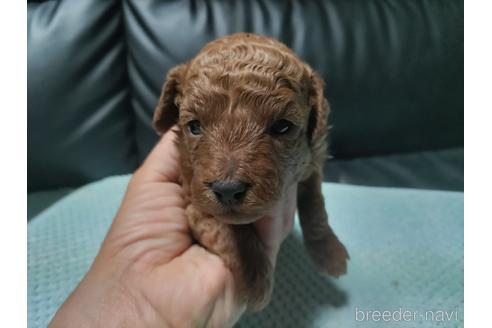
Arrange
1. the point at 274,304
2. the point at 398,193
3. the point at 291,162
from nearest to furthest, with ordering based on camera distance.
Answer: the point at 291,162 < the point at 274,304 < the point at 398,193

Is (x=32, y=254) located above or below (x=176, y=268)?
below

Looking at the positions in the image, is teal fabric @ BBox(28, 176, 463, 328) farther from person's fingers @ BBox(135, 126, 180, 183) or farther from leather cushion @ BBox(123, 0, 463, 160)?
leather cushion @ BBox(123, 0, 463, 160)

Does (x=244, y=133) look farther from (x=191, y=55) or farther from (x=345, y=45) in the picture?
(x=345, y=45)

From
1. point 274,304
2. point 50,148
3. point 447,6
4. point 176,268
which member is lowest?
point 274,304

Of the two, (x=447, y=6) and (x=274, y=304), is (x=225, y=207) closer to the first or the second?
(x=274, y=304)

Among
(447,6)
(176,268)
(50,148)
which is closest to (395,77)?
(447,6)

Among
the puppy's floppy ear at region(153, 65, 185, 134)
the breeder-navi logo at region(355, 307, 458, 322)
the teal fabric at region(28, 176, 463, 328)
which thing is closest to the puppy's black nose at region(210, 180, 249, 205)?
the puppy's floppy ear at region(153, 65, 185, 134)

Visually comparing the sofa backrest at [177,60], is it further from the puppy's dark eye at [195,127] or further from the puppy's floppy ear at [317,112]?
the puppy's dark eye at [195,127]

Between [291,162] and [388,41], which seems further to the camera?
[388,41]
